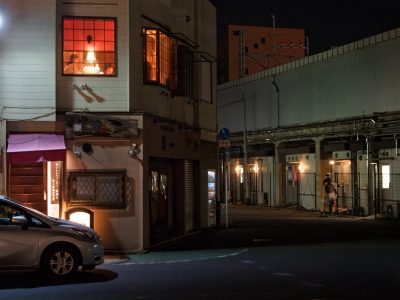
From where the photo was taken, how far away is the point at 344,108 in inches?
1315

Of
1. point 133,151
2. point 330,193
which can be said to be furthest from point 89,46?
point 330,193

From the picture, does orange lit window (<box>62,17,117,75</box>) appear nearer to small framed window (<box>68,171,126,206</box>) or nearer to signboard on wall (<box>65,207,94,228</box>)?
small framed window (<box>68,171,126,206</box>)

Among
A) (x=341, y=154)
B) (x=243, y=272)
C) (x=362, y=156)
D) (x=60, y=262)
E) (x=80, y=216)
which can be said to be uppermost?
(x=341, y=154)

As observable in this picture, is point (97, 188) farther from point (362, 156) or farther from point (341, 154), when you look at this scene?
point (341, 154)

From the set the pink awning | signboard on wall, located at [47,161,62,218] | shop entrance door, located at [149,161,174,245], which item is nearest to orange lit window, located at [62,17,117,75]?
the pink awning

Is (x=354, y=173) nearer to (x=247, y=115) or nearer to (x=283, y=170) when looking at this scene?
(x=283, y=170)

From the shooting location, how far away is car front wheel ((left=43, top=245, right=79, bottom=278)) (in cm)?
1175

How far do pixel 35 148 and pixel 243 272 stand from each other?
650 cm

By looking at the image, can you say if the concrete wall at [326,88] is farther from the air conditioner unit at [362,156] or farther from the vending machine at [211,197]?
the vending machine at [211,197]

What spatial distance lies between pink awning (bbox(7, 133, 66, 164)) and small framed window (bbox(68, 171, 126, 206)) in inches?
32.2

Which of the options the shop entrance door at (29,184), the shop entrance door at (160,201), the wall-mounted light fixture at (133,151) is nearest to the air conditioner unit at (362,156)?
the shop entrance door at (160,201)

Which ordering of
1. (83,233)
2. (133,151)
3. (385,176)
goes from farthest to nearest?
(385,176) → (133,151) → (83,233)

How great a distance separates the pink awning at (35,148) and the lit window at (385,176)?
1918cm

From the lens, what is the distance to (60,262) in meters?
11.8
